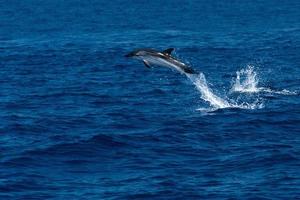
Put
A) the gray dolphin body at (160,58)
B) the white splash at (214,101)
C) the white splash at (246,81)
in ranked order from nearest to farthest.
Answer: the gray dolphin body at (160,58), the white splash at (214,101), the white splash at (246,81)

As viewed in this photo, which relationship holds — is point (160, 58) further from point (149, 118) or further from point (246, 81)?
point (246, 81)

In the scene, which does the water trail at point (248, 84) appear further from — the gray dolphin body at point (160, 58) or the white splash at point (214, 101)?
the gray dolphin body at point (160, 58)

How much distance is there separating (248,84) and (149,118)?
12.6 meters

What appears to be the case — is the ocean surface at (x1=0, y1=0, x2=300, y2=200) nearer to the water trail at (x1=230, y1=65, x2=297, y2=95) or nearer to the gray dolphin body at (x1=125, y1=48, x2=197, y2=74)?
the water trail at (x1=230, y1=65, x2=297, y2=95)

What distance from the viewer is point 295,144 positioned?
40.3 meters

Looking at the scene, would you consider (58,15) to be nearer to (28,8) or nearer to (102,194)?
(28,8)

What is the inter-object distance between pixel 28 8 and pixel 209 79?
301 feet

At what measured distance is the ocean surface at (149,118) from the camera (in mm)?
34812

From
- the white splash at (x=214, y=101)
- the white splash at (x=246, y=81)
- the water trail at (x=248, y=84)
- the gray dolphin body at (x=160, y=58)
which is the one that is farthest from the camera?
the white splash at (x=246, y=81)

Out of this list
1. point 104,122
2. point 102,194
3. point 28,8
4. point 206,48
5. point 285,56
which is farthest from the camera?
point 28,8

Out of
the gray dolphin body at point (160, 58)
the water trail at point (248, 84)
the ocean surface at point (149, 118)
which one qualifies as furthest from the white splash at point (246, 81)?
the gray dolphin body at point (160, 58)

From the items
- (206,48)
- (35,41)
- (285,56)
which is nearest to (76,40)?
(35,41)

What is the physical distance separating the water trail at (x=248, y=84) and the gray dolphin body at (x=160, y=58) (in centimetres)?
1418

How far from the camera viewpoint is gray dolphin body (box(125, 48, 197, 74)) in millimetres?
40812
